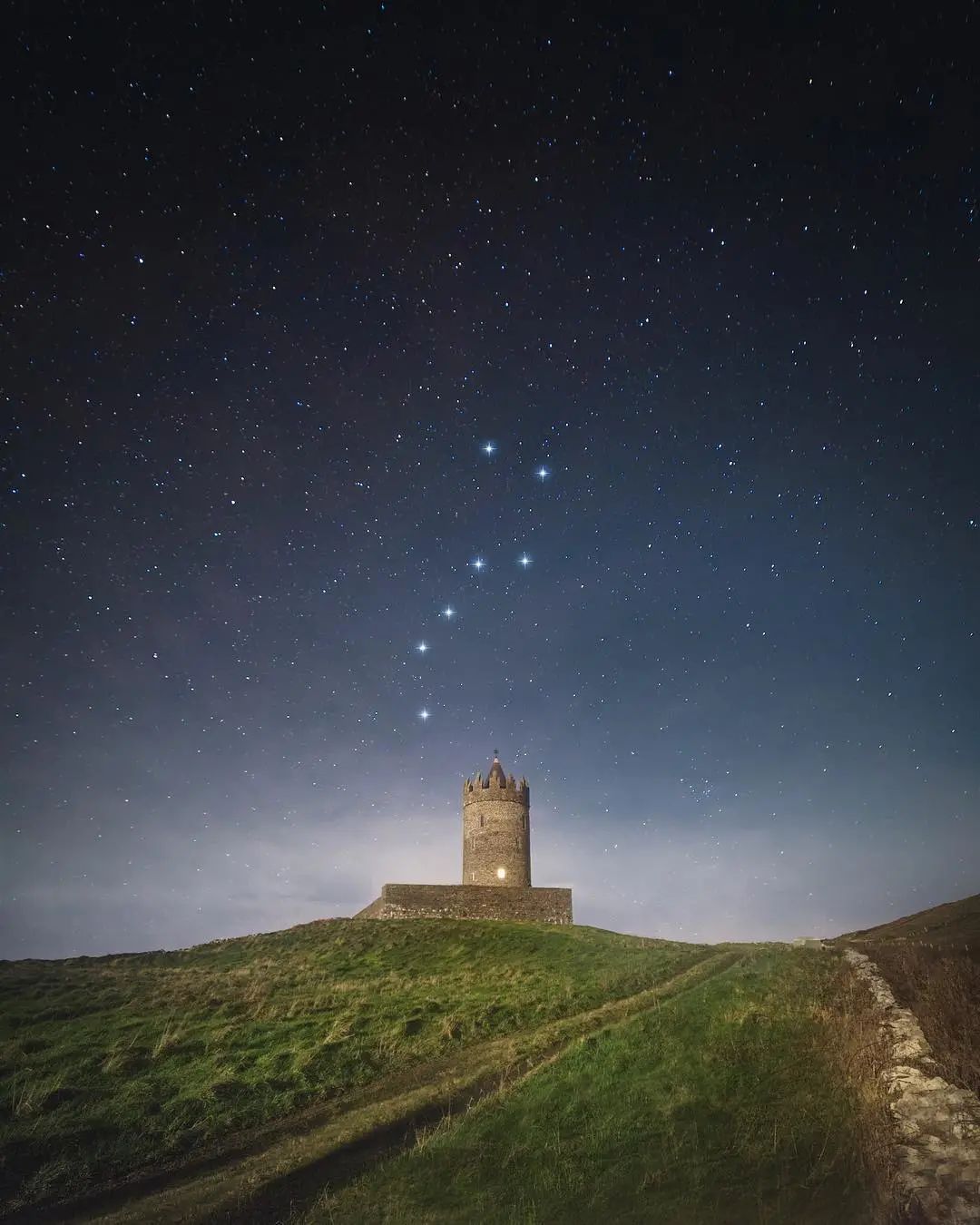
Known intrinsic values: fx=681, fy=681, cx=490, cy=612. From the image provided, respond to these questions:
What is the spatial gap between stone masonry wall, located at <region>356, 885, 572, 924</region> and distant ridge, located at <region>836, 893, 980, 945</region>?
17.8m

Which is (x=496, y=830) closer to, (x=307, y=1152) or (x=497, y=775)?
(x=497, y=775)

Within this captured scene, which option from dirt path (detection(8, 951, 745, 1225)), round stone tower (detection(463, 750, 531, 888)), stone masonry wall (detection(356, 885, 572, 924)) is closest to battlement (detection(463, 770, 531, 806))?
round stone tower (detection(463, 750, 531, 888))

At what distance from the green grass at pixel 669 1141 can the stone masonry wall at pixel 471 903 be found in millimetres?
29523

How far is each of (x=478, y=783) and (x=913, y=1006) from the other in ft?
136

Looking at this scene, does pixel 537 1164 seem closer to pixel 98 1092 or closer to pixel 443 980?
pixel 98 1092

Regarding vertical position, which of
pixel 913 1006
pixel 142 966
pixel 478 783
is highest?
pixel 478 783

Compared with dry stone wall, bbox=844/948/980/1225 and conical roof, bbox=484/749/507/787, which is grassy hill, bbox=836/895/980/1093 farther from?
conical roof, bbox=484/749/507/787

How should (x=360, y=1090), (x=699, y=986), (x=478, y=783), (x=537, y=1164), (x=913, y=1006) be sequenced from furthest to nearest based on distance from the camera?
1. (x=478, y=783)
2. (x=699, y=986)
3. (x=360, y=1090)
4. (x=913, y=1006)
5. (x=537, y=1164)

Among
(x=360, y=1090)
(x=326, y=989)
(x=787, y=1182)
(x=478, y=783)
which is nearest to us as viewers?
(x=787, y=1182)

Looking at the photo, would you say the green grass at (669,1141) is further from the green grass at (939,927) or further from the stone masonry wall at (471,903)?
the stone masonry wall at (471,903)

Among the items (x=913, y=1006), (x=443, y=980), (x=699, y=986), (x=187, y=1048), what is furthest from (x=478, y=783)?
(x=913, y=1006)

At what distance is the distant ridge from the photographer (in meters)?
23.3

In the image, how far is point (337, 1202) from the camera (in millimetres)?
10312

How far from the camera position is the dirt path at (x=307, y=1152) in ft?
34.4
